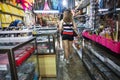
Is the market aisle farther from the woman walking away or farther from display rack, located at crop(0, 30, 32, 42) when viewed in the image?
display rack, located at crop(0, 30, 32, 42)

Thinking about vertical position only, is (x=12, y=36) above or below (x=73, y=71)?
above

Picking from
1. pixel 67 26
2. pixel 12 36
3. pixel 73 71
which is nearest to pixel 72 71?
pixel 73 71

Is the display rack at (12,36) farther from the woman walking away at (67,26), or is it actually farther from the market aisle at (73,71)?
the woman walking away at (67,26)

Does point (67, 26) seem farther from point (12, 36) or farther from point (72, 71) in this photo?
point (12, 36)

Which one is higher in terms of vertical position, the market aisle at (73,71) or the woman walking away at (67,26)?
the woman walking away at (67,26)

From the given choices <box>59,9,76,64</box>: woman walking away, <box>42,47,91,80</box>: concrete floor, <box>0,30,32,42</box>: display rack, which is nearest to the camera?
<box>0,30,32,42</box>: display rack

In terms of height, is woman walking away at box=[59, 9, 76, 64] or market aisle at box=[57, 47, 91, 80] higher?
woman walking away at box=[59, 9, 76, 64]

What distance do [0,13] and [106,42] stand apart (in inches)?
129

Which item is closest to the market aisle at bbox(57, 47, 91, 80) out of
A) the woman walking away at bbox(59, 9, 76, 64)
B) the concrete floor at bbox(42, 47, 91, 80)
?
the concrete floor at bbox(42, 47, 91, 80)

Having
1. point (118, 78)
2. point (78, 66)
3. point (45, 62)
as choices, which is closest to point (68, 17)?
point (78, 66)

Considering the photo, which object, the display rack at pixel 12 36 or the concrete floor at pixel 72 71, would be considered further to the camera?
the concrete floor at pixel 72 71

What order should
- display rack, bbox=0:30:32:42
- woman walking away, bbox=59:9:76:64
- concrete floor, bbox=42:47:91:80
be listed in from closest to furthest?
display rack, bbox=0:30:32:42, concrete floor, bbox=42:47:91:80, woman walking away, bbox=59:9:76:64

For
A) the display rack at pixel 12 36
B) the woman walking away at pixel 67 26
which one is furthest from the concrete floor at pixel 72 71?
the display rack at pixel 12 36

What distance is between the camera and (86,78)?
3227mm
